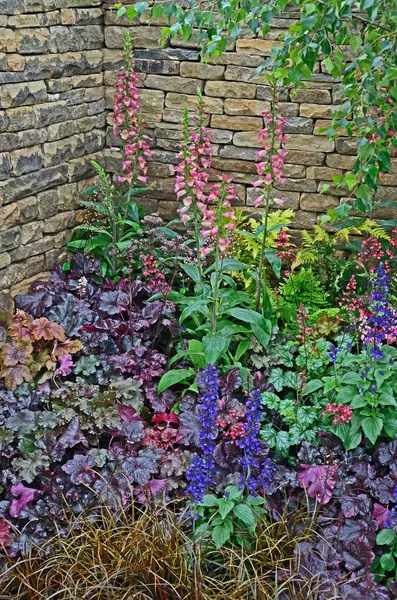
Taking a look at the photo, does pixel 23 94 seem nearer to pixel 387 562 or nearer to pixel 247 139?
pixel 247 139

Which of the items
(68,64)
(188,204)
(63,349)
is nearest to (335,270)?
(188,204)

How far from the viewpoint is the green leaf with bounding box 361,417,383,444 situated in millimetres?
2957

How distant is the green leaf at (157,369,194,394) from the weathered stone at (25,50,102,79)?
1711 millimetres

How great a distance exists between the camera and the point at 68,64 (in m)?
4.09

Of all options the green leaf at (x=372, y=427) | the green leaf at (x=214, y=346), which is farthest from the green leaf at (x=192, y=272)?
the green leaf at (x=372, y=427)

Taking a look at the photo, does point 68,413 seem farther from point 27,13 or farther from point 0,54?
point 27,13

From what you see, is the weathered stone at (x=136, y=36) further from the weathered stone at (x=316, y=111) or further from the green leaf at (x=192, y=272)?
the green leaf at (x=192, y=272)

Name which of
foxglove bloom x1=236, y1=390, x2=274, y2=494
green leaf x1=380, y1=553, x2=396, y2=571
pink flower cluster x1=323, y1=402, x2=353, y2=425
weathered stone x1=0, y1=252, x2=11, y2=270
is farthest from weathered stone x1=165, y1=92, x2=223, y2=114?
green leaf x1=380, y1=553, x2=396, y2=571

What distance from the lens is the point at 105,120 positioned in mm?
4605

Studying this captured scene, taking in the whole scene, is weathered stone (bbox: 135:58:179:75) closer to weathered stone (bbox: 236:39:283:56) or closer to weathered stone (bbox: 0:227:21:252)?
weathered stone (bbox: 236:39:283:56)

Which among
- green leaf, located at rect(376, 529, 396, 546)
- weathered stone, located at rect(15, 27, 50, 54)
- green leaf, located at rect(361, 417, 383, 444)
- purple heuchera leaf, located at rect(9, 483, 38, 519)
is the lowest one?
purple heuchera leaf, located at rect(9, 483, 38, 519)

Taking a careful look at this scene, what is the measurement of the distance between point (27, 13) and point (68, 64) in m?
0.44

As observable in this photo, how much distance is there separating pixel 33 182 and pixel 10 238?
341 millimetres

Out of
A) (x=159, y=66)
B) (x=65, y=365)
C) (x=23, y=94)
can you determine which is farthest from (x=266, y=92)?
(x=65, y=365)
